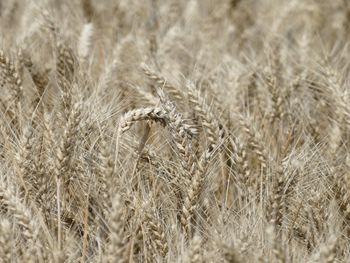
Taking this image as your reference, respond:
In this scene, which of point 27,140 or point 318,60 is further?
point 318,60

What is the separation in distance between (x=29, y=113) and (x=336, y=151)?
41.7 inches

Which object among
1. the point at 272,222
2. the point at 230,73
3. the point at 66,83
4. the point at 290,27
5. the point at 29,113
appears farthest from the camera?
the point at 290,27

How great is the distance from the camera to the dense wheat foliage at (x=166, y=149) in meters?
1.87

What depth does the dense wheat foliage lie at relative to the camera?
1866mm

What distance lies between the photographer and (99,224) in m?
1.95

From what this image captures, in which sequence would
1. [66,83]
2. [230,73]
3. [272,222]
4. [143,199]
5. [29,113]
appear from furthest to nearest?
1. [230,73]
2. [66,83]
3. [29,113]
4. [143,199]
5. [272,222]

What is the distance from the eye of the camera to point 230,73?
2.88 m

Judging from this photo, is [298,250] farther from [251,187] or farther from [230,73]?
[230,73]

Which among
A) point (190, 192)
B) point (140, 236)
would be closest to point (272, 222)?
point (190, 192)

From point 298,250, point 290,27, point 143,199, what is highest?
point 290,27

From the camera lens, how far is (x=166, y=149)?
243 cm

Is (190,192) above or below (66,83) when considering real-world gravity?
below

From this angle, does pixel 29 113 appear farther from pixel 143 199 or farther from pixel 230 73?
pixel 230 73

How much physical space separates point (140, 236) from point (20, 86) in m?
0.80
